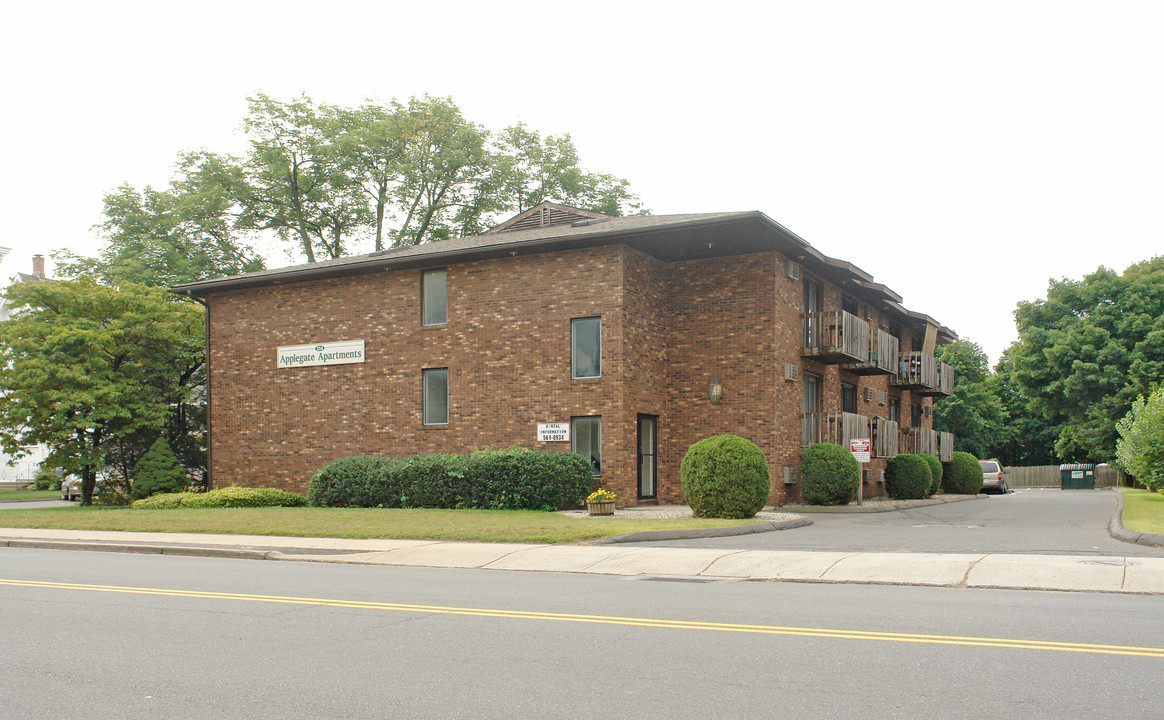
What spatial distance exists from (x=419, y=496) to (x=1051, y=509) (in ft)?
55.4

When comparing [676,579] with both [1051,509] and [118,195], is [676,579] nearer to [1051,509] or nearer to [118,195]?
[1051,509]

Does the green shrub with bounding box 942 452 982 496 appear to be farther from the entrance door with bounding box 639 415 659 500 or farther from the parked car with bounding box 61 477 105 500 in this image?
the parked car with bounding box 61 477 105 500

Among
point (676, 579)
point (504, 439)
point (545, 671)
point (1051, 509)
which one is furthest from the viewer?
point (1051, 509)

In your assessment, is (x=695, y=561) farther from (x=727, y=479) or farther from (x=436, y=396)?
(x=436, y=396)

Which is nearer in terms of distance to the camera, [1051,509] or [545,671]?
[545,671]

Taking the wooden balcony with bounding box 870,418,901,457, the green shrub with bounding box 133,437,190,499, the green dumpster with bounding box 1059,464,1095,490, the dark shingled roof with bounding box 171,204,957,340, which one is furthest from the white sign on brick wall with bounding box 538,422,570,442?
the green dumpster with bounding box 1059,464,1095,490

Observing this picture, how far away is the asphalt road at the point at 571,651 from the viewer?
5.73 m

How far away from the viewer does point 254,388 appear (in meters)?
28.3

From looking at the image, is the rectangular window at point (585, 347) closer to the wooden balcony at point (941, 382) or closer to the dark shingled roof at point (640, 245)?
the dark shingled roof at point (640, 245)

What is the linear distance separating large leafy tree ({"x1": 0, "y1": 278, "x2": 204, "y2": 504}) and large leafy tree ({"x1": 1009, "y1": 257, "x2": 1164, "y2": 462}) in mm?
37779

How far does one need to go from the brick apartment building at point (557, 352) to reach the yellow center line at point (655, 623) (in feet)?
43.8

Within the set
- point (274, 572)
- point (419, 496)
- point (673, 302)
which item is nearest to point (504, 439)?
point (419, 496)

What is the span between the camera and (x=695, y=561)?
13148mm

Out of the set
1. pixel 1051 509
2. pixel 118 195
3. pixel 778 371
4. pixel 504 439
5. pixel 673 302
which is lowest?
pixel 1051 509
